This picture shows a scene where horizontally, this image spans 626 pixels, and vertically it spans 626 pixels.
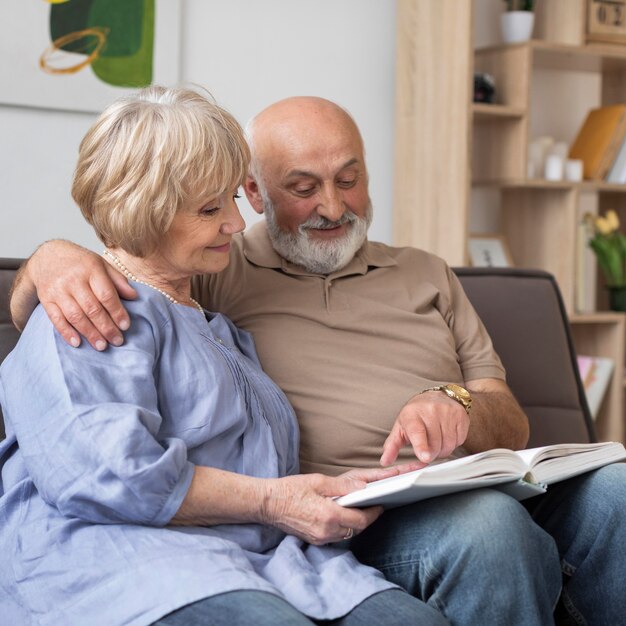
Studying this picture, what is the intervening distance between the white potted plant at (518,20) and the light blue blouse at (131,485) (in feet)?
7.10

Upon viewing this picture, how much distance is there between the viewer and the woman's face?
1.47 metres

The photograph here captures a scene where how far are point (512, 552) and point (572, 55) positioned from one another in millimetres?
2405

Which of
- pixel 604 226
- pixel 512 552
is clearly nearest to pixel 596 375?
pixel 604 226

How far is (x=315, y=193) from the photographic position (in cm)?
186

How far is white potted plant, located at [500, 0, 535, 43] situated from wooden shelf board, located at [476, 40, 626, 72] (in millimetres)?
48

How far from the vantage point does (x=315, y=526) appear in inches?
51.8

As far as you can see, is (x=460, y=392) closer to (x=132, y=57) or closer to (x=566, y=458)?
(x=566, y=458)

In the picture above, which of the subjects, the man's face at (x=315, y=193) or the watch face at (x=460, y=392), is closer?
the watch face at (x=460, y=392)

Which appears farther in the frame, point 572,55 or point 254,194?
point 572,55

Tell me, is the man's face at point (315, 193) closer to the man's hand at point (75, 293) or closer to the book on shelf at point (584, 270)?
the man's hand at point (75, 293)

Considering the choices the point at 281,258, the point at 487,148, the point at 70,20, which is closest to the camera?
the point at 281,258

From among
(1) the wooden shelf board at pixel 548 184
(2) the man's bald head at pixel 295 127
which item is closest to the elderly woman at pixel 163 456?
(2) the man's bald head at pixel 295 127

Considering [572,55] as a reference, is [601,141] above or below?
below

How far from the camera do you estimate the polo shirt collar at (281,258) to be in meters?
1.86
